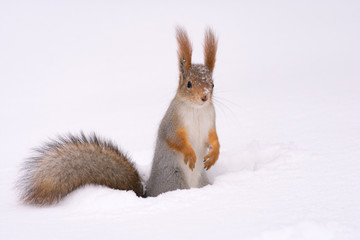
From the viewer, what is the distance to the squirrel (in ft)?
7.93

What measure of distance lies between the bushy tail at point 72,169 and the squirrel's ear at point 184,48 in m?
0.66

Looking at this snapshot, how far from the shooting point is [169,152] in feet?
8.73

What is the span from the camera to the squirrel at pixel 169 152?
7.93ft

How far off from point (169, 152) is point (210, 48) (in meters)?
0.67

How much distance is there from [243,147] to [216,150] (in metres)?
0.68

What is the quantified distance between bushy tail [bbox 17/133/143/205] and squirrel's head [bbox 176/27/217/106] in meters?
0.55

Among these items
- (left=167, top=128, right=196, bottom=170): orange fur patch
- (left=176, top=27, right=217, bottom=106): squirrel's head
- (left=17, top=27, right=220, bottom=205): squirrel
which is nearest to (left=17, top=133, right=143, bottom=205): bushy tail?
(left=17, top=27, right=220, bottom=205): squirrel

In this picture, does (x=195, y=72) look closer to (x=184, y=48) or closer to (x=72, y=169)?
(x=184, y=48)

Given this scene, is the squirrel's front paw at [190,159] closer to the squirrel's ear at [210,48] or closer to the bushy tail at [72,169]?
the bushy tail at [72,169]

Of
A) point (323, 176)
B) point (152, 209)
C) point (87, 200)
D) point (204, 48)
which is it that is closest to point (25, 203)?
point (87, 200)

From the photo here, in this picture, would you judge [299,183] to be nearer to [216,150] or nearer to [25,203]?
[216,150]

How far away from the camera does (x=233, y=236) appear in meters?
1.83

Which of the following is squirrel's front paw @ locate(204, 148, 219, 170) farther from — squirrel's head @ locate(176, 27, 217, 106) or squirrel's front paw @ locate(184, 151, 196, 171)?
squirrel's head @ locate(176, 27, 217, 106)

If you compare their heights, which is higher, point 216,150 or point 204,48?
point 204,48
